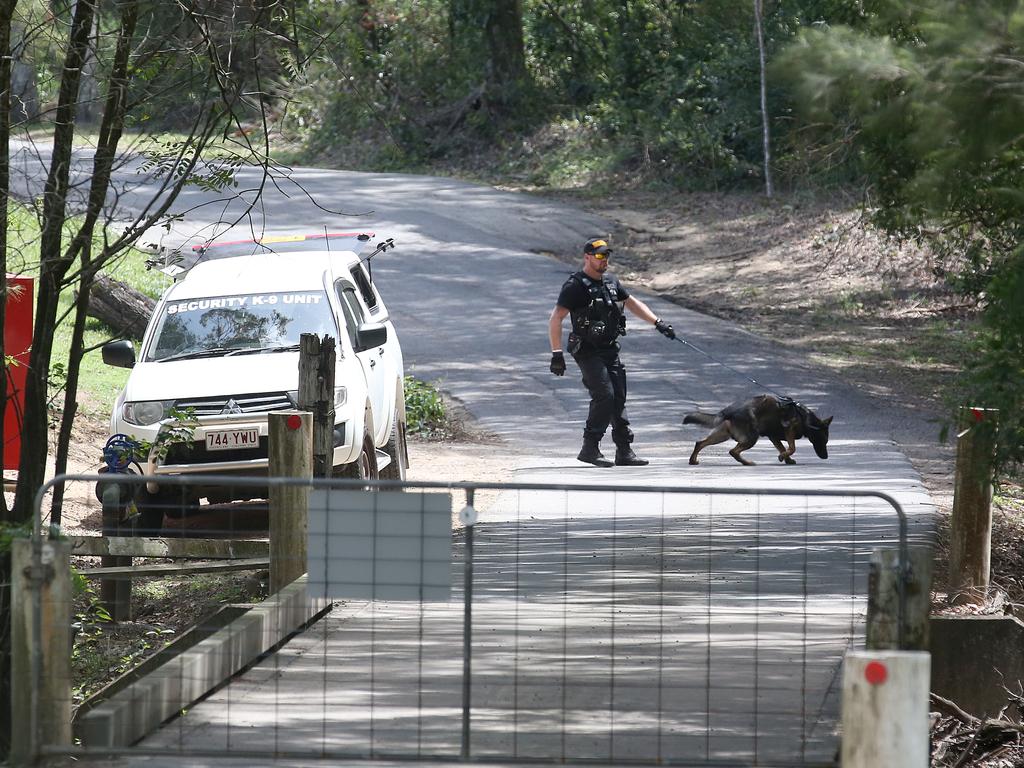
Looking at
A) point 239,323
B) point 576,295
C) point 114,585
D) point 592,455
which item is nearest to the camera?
Result: point 114,585

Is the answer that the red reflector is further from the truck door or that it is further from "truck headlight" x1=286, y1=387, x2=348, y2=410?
the truck door

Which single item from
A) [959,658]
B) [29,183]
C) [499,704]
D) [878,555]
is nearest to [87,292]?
[29,183]

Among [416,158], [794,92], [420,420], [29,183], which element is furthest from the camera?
[416,158]

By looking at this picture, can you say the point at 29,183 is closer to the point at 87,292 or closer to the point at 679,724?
the point at 87,292

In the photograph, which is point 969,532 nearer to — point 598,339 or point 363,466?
point 363,466

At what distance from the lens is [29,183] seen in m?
6.96

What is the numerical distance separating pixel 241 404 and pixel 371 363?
4.79ft

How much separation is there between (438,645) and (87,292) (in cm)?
237

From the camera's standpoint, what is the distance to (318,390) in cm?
932

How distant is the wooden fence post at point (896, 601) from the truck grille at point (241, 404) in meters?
6.72

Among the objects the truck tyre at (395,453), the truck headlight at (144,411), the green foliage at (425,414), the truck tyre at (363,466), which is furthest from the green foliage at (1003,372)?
the green foliage at (425,414)

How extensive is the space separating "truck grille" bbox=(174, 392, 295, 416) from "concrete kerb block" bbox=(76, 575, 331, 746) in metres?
3.45

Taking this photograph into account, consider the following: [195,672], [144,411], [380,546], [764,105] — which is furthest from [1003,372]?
[764,105]

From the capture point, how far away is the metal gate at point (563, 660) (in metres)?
5.38
